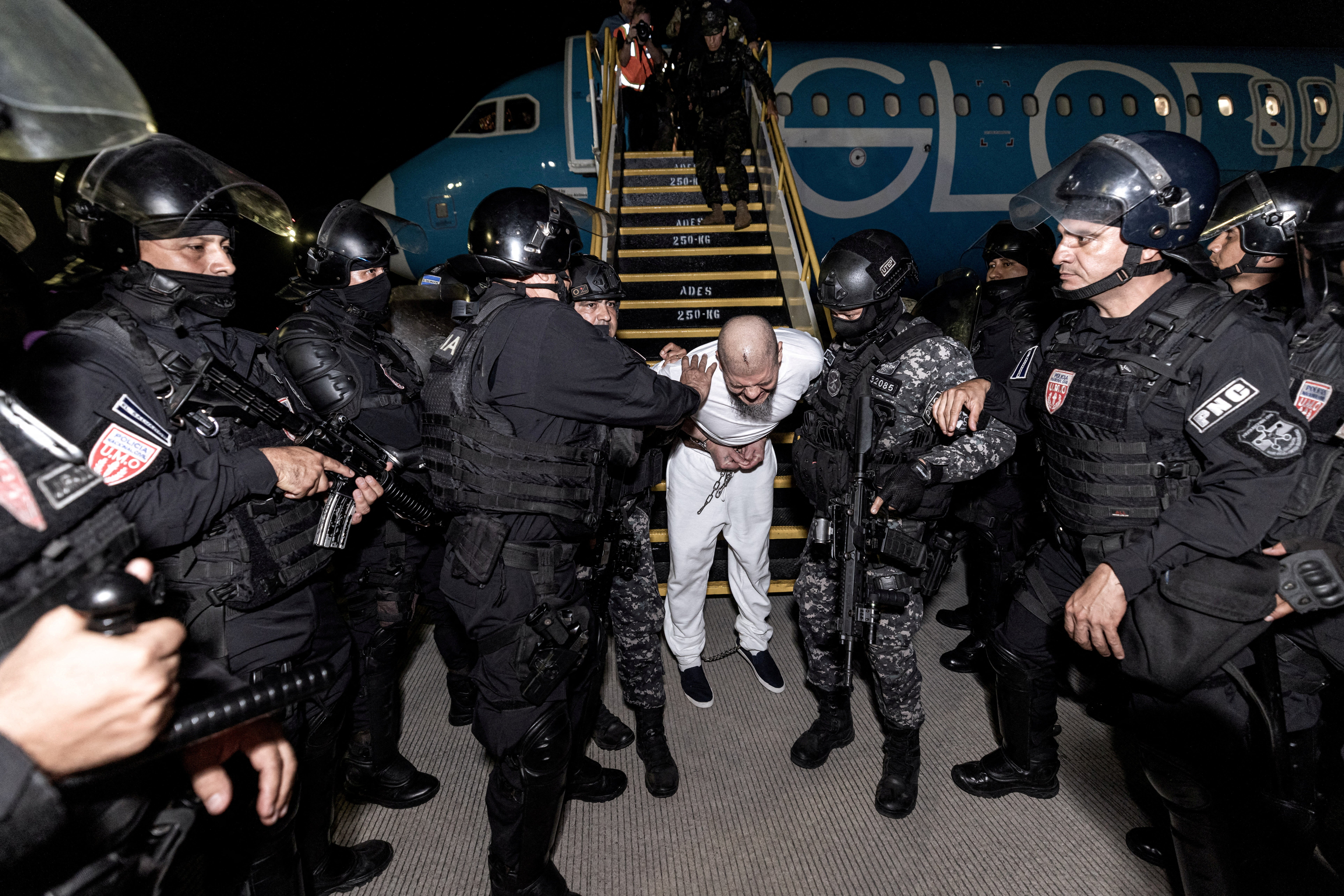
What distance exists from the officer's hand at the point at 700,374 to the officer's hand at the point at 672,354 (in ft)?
0.74

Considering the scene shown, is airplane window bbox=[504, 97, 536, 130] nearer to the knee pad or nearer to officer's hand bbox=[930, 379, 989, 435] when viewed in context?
officer's hand bbox=[930, 379, 989, 435]

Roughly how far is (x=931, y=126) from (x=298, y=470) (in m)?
8.89

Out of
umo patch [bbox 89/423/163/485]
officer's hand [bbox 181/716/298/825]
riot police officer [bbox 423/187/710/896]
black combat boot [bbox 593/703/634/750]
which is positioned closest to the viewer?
officer's hand [bbox 181/716/298/825]

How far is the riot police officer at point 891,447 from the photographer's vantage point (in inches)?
100

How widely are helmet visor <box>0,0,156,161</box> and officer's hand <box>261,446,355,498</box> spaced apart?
1.15m

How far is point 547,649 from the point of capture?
6.86 feet

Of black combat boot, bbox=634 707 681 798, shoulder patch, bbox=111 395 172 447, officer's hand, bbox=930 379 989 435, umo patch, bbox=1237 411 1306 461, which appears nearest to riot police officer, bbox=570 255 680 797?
black combat boot, bbox=634 707 681 798

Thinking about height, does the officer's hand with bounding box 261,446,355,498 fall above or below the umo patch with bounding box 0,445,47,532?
below

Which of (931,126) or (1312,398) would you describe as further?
(931,126)

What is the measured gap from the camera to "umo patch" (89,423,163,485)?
1.55m

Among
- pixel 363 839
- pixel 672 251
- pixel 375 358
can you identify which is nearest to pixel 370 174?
pixel 672 251

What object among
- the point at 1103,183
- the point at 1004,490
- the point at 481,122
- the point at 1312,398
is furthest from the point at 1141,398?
the point at 481,122

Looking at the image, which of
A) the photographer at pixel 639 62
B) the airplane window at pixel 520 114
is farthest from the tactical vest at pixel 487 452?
the photographer at pixel 639 62

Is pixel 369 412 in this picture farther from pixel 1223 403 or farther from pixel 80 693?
pixel 1223 403
